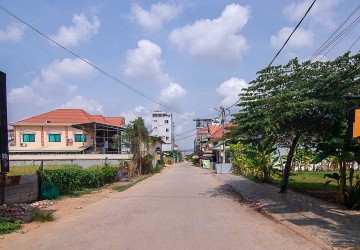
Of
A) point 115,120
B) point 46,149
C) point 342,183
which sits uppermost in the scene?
point 115,120

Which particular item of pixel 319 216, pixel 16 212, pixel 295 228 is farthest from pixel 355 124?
pixel 16 212

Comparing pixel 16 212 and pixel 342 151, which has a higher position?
pixel 342 151

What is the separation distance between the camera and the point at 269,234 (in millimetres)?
9094

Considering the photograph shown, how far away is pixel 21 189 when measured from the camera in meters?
14.9

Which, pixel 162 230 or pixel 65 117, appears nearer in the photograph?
pixel 162 230

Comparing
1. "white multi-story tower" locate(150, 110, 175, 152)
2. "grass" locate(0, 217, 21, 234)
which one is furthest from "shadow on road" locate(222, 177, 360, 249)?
"white multi-story tower" locate(150, 110, 175, 152)

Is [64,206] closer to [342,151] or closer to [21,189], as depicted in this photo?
[21,189]

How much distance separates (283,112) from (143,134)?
1054 inches

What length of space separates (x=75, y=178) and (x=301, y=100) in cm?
1316

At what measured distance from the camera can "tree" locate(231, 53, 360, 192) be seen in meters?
11.3

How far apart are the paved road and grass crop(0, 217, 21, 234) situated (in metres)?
0.59

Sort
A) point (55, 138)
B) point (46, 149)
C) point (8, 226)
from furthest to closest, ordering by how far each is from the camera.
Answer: point (55, 138) < point (46, 149) < point (8, 226)

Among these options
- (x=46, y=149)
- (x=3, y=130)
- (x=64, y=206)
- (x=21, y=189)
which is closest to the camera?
(x=3, y=130)

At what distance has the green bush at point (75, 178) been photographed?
59.3ft
